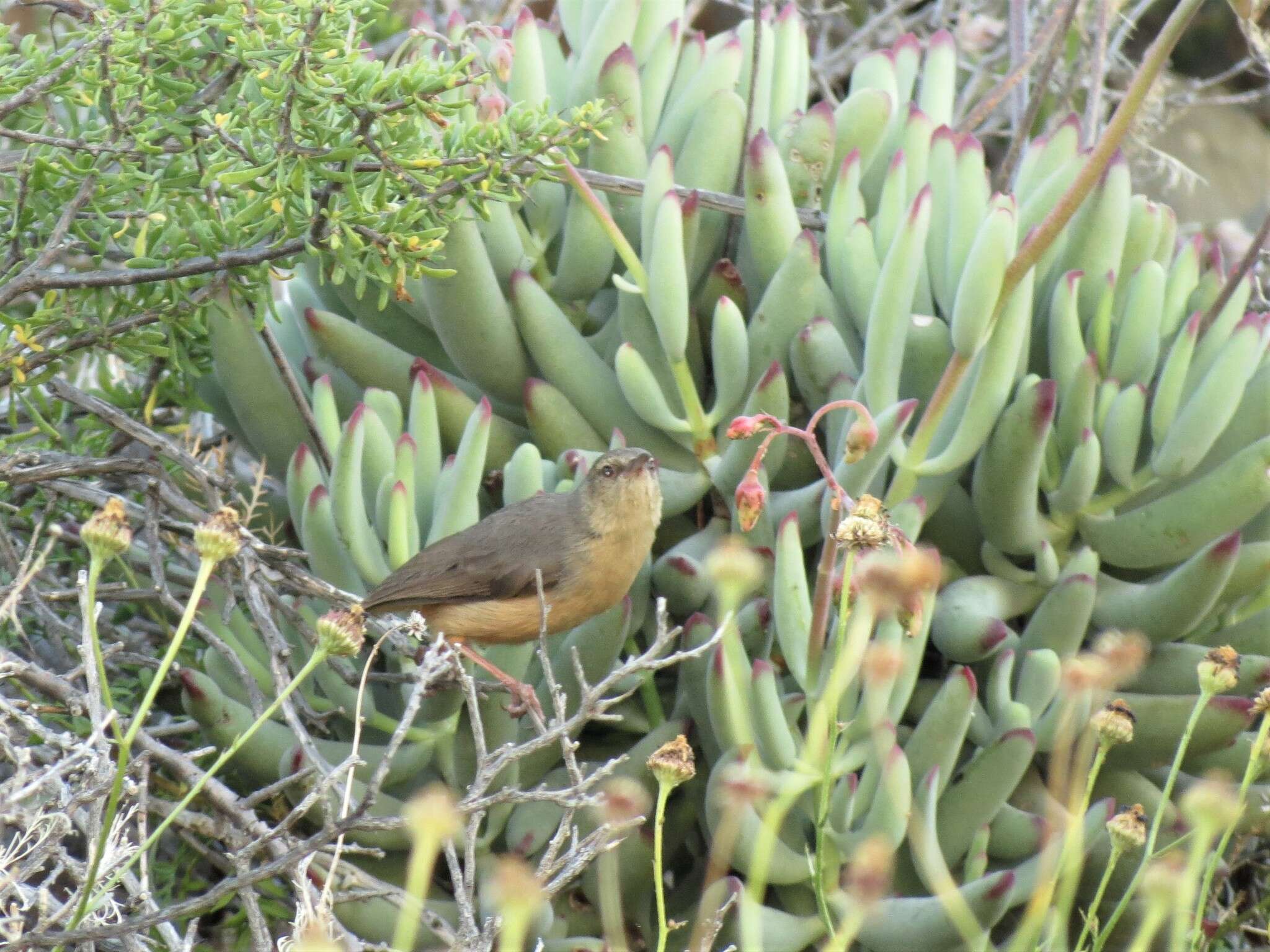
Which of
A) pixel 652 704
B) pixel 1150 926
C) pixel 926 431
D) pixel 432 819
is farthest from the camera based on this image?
pixel 652 704

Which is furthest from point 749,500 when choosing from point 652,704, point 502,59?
point 502,59

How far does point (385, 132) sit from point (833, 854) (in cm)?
184

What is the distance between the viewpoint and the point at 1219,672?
2254mm

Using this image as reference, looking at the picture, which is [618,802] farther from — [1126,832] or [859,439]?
[859,439]

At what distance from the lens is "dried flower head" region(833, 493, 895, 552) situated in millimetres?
2158

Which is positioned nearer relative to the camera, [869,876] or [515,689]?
[869,876]

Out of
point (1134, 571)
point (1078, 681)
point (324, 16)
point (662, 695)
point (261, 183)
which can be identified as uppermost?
point (324, 16)

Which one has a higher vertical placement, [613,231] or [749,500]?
[613,231]

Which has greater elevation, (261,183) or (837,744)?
(261,183)

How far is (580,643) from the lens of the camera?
11.0 feet

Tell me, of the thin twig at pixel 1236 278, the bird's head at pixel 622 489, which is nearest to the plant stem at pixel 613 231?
the bird's head at pixel 622 489

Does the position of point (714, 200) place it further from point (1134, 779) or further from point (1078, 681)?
point (1078, 681)

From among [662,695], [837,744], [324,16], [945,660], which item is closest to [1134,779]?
[945,660]

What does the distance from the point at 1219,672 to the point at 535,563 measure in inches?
67.5
